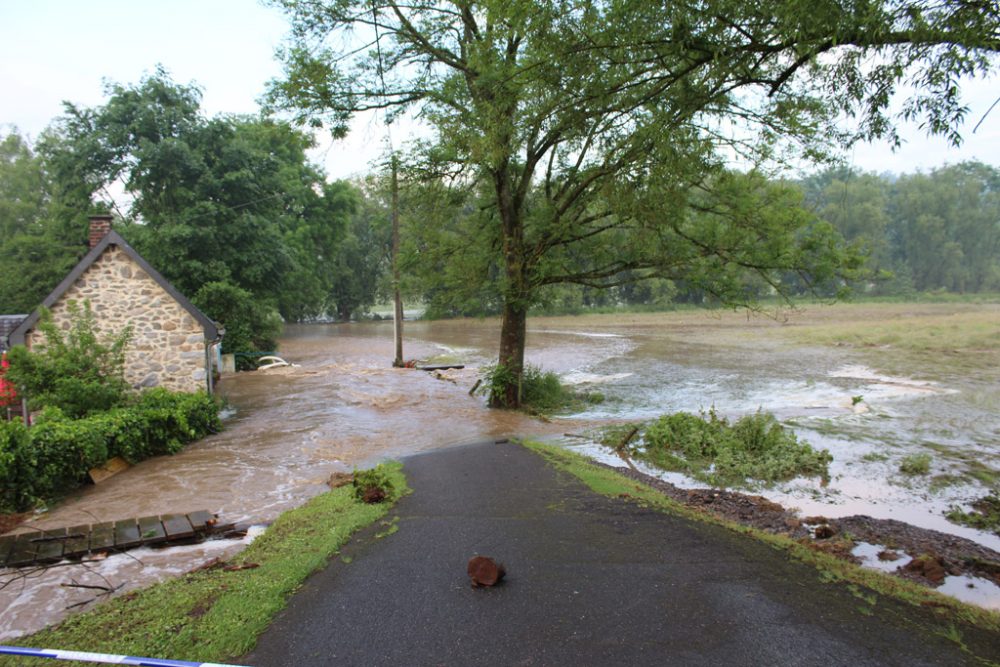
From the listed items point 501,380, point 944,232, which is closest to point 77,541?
point 501,380

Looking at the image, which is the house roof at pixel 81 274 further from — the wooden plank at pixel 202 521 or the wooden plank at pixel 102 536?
the wooden plank at pixel 202 521

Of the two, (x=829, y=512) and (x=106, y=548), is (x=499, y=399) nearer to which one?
(x=829, y=512)

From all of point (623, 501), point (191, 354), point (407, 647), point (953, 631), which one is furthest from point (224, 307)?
point (953, 631)

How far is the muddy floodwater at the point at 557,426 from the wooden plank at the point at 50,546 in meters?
0.25

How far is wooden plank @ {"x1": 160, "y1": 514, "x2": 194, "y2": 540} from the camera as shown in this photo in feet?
23.0

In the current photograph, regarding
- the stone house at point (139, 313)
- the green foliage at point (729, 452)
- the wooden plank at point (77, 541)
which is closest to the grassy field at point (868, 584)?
the green foliage at point (729, 452)

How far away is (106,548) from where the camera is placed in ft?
22.0

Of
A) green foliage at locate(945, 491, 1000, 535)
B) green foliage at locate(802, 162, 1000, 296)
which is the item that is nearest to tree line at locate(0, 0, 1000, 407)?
green foliage at locate(945, 491, 1000, 535)

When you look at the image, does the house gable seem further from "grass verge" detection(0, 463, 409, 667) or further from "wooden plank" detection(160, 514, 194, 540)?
"grass verge" detection(0, 463, 409, 667)

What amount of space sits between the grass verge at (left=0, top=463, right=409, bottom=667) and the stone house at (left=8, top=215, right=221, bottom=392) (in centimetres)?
941

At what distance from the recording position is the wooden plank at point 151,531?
689 centimetres

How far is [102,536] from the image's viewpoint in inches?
274

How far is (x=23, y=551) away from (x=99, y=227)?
10511mm

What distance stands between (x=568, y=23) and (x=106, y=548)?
7.62 metres
